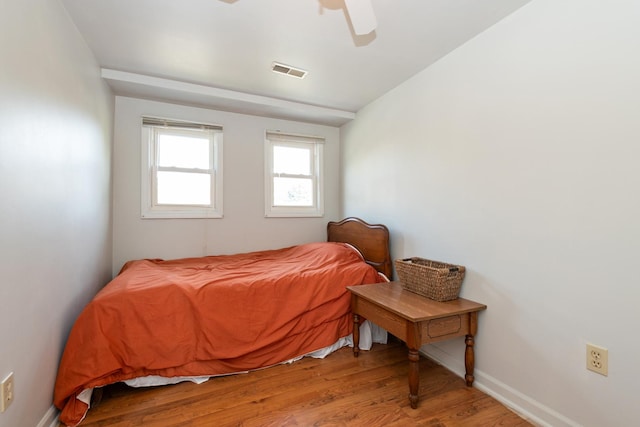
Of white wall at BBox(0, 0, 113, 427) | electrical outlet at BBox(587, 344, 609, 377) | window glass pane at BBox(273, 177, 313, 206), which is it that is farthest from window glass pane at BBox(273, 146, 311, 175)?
electrical outlet at BBox(587, 344, 609, 377)

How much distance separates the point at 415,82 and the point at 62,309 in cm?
307

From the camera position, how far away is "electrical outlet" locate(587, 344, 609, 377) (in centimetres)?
132

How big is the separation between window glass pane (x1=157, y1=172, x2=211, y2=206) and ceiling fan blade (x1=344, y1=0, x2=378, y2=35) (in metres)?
2.35

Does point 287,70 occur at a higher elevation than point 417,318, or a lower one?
higher

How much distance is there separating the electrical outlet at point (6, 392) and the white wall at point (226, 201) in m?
1.81

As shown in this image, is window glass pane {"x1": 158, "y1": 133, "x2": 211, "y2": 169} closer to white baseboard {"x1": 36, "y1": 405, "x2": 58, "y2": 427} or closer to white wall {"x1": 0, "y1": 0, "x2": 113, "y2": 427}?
white wall {"x1": 0, "y1": 0, "x2": 113, "y2": 427}

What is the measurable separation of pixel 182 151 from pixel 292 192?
1353 mm

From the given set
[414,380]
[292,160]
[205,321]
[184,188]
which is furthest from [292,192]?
[414,380]

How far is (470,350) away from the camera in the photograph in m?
1.88

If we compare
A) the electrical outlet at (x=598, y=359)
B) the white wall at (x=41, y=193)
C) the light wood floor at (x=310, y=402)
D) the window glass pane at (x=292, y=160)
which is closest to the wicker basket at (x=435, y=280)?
the light wood floor at (x=310, y=402)

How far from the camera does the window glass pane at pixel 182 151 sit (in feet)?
10.0

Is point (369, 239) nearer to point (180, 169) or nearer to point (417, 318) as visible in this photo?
point (417, 318)

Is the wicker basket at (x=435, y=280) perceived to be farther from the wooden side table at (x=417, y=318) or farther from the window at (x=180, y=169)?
the window at (x=180, y=169)

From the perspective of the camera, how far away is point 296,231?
3.62 metres
